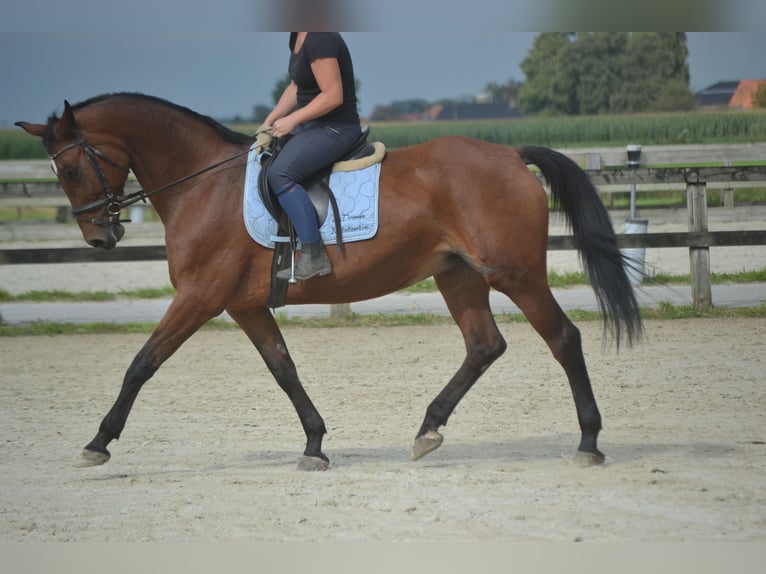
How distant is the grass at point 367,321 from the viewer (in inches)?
418

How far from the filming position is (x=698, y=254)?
10820 mm

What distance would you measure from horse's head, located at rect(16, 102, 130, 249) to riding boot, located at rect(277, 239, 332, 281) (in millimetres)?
1106

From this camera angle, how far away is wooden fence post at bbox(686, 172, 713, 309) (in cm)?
1077

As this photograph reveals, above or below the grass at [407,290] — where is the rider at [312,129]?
above

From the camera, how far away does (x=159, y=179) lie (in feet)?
19.3

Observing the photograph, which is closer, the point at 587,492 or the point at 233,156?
the point at 587,492

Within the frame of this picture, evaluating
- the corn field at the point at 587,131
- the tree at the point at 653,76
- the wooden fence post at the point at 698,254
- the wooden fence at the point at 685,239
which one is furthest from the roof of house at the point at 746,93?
the wooden fence post at the point at 698,254

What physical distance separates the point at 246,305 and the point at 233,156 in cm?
90

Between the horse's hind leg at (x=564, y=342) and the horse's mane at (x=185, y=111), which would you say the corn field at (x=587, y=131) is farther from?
the horse's mane at (x=185, y=111)

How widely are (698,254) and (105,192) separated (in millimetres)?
7124

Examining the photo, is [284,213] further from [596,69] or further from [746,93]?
[596,69]

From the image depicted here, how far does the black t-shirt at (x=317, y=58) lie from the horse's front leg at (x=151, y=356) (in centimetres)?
135
